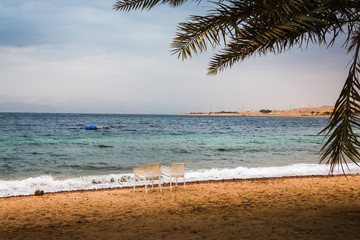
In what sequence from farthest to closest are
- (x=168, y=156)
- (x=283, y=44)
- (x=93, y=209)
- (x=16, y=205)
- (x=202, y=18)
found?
(x=168, y=156), (x=16, y=205), (x=93, y=209), (x=283, y=44), (x=202, y=18)

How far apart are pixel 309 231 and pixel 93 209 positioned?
4521mm

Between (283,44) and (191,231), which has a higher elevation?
(283,44)

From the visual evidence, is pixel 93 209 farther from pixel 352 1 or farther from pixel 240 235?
pixel 352 1

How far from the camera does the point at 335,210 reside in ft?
18.2

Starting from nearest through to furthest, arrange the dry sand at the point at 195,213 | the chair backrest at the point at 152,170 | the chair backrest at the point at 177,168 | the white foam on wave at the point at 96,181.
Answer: the dry sand at the point at 195,213 < the chair backrest at the point at 152,170 < the chair backrest at the point at 177,168 < the white foam on wave at the point at 96,181

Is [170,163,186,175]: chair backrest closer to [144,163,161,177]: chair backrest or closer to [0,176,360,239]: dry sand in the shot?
[144,163,161,177]: chair backrest

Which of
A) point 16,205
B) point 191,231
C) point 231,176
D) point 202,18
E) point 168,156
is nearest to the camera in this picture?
point 202,18

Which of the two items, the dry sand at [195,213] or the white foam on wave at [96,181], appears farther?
the white foam on wave at [96,181]

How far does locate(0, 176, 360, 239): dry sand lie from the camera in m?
4.46

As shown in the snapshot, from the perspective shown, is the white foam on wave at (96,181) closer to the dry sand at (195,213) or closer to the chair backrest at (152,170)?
the dry sand at (195,213)

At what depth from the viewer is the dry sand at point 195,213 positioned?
4465mm

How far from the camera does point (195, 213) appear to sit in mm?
5723

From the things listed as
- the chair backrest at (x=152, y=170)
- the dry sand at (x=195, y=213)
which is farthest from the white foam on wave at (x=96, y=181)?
the chair backrest at (x=152, y=170)

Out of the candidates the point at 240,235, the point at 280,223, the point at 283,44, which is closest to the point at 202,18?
the point at 283,44
